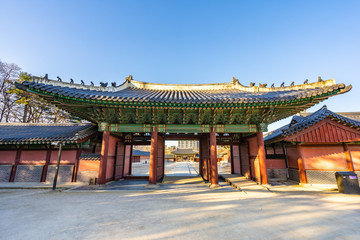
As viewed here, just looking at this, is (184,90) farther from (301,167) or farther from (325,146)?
(325,146)

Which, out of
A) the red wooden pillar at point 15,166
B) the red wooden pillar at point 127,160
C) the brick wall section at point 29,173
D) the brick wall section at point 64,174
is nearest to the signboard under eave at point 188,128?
the red wooden pillar at point 127,160

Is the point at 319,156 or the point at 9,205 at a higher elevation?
the point at 319,156

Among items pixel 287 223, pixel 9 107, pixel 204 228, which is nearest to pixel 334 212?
pixel 287 223

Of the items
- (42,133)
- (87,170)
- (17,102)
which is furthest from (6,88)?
(87,170)

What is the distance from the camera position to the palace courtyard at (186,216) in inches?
129

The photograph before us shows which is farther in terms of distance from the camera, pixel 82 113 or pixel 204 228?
pixel 82 113

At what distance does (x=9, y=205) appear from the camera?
5.37m

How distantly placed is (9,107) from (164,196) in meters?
27.9

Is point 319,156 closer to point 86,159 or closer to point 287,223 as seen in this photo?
point 287,223

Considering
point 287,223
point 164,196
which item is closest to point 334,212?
point 287,223

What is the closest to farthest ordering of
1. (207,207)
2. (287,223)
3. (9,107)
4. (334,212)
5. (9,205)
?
(287,223) → (334,212) → (207,207) → (9,205) → (9,107)

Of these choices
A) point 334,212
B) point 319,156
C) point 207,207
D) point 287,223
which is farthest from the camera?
point 319,156

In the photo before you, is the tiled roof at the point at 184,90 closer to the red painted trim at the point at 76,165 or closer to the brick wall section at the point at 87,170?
the red painted trim at the point at 76,165

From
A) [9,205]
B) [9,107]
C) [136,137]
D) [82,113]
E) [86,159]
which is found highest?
[9,107]
